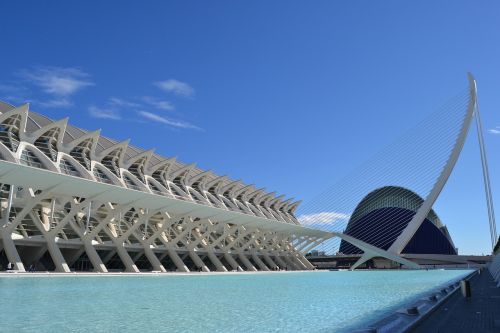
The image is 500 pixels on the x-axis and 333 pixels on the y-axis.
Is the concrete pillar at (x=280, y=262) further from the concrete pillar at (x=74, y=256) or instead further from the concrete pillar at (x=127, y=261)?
the concrete pillar at (x=74, y=256)

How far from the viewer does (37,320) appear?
7.69 metres

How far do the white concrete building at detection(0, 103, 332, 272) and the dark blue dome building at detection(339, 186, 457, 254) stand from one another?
32.7m

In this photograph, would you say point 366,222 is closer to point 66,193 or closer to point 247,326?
point 66,193

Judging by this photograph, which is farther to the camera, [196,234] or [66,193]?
[196,234]

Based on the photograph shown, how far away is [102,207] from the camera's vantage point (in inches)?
1384

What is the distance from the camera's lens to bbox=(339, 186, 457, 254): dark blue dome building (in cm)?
8444

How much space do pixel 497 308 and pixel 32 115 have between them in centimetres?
3426

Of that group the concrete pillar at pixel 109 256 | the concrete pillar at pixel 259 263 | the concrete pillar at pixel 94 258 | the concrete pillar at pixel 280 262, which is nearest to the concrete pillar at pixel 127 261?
the concrete pillar at pixel 94 258

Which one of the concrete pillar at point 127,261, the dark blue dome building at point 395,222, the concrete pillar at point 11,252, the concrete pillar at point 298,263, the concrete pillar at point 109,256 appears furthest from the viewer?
the dark blue dome building at point 395,222

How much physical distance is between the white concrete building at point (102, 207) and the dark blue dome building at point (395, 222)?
3269 centimetres

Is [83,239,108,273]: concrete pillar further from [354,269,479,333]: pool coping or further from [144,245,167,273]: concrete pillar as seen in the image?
[354,269,479,333]: pool coping

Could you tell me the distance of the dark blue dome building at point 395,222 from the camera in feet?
277

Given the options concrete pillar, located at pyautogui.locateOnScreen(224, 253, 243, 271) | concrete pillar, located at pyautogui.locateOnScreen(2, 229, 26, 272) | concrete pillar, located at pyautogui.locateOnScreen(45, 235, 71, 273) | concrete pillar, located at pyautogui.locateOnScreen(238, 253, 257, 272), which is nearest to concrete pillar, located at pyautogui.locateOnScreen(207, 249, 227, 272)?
concrete pillar, located at pyautogui.locateOnScreen(224, 253, 243, 271)

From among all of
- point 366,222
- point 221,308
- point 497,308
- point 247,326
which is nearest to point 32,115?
A: point 221,308
